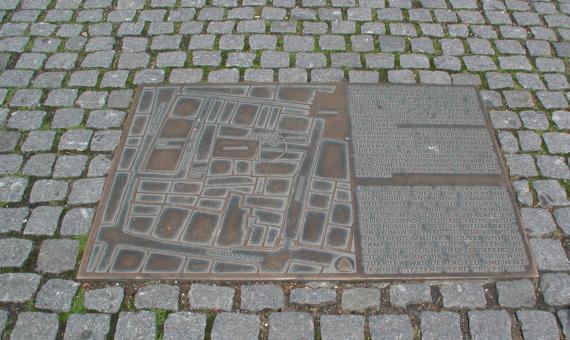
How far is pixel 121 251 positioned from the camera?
3.16 meters

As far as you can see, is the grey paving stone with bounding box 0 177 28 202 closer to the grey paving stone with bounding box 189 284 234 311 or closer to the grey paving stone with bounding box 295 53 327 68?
the grey paving stone with bounding box 189 284 234 311

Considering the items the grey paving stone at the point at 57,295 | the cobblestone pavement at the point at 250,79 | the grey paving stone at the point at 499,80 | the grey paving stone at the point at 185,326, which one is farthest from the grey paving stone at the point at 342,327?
the grey paving stone at the point at 499,80

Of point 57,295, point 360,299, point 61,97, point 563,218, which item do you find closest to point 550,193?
point 563,218

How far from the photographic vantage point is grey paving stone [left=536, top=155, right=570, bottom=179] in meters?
3.61

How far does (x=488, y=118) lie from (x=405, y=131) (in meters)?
0.65

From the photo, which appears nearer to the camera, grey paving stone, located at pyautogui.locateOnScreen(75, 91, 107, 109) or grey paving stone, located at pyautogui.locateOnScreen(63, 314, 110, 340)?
grey paving stone, located at pyautogui.locateOnScreen(63, 314, 110, 340)

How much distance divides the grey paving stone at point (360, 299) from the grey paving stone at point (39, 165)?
2107mm

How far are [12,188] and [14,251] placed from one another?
0.51 metres

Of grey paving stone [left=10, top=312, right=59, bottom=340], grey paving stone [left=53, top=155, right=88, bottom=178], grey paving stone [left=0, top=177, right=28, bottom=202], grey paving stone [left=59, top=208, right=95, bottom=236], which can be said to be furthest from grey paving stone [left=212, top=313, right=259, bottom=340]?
grey paving stone [left=0, top=177, right=28, bottom=202]

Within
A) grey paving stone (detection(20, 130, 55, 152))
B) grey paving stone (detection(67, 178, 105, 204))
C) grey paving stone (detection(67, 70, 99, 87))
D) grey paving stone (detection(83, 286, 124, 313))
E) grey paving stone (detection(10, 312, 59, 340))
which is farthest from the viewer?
grey paving stone (detection(67, 70, 99, 87))

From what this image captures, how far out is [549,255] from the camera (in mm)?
3189

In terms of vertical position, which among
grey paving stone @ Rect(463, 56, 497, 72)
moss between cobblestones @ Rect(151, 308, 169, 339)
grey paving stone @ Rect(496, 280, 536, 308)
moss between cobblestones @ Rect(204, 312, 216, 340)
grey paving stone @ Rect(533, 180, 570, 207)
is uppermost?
grey paving stone @ Rect(463, 56, 497, 72)

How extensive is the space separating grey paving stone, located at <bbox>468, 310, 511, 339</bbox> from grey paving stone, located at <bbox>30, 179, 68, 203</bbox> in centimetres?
258

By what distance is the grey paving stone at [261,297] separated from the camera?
295cm
